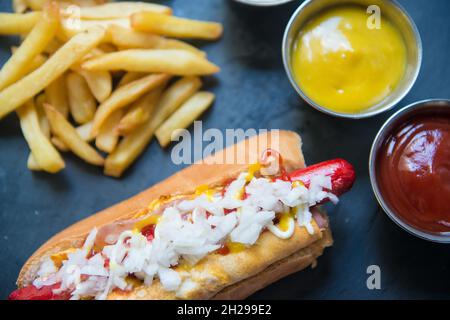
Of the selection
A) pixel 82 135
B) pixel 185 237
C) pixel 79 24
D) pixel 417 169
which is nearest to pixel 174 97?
pixel 82 135

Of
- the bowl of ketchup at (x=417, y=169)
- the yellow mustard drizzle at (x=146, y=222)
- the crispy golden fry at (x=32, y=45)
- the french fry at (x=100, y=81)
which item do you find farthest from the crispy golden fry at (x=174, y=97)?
the bowl of ketchup at (x=417, y=169)

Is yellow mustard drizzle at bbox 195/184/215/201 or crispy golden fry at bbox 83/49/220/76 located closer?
yellow mustard drizzle at bbox 195/184/215/201

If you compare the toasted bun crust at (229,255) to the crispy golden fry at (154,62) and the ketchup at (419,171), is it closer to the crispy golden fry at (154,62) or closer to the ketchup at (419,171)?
the ketchup at (419,171)

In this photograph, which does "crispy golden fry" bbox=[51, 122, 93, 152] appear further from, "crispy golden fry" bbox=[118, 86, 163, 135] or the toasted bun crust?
the toasted bun crust

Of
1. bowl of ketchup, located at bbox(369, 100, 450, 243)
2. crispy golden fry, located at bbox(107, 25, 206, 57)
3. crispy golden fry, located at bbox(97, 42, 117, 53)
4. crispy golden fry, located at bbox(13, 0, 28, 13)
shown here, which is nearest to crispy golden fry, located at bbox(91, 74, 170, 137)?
crispy golden fry, located at bbox(107, 25, 206, 57)

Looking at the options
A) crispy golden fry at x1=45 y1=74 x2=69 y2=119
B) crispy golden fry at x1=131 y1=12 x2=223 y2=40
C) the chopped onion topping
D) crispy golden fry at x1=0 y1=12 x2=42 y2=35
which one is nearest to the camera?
the chopped onion topping
